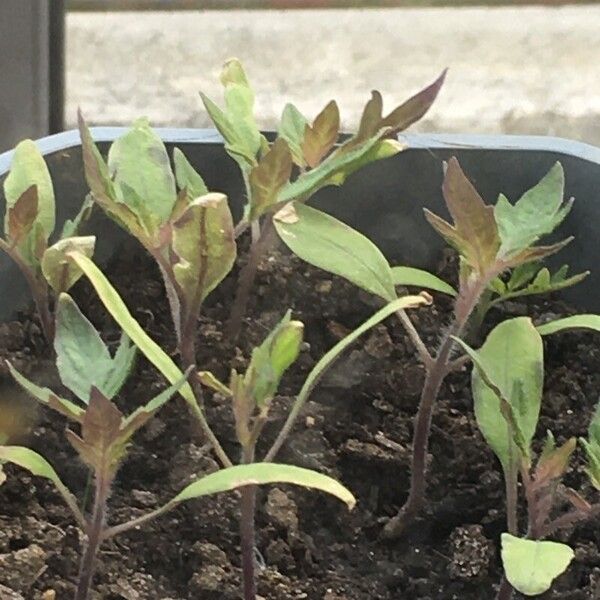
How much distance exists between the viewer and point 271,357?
371 mm

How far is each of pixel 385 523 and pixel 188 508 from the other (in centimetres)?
9

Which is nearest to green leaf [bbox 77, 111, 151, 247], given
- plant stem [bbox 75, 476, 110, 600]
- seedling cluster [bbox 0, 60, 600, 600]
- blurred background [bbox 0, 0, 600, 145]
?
seedling cluster [bbox 0, 60, 600, 600]

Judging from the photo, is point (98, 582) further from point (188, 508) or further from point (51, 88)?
point (51, 88)

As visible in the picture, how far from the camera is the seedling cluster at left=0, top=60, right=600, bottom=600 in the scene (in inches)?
14.0

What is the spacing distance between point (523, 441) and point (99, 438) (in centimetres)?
15

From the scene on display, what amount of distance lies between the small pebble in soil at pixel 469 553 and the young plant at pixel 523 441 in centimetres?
4

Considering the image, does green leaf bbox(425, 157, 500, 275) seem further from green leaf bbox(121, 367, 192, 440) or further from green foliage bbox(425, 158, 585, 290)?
green leaf bbox(121, 367, 192, 440)

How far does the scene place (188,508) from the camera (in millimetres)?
468

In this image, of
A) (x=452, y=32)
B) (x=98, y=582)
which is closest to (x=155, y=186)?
(x=98, y=582)

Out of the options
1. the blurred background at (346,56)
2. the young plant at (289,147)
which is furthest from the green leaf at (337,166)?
the blurred background at (346,56)

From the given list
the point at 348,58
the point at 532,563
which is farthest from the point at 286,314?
the point at 348,58

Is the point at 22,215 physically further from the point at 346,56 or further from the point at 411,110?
the point at 346,56

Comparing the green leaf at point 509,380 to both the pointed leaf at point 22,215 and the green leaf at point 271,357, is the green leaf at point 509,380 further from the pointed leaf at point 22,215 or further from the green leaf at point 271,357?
the pointed leaf at point 22,215

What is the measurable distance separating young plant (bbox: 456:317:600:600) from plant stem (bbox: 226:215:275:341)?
0.13 metres
